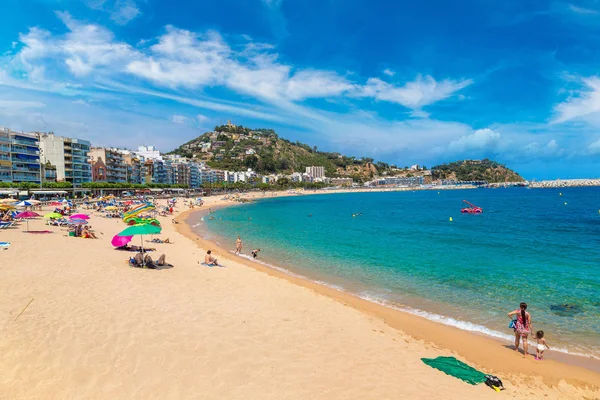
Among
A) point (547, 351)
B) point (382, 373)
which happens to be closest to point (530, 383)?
point (547, 351)

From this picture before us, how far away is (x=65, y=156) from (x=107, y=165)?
18088 mm

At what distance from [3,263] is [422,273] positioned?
18.7 meters

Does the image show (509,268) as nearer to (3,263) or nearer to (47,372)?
(47,372)

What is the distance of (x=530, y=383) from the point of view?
7656 mm

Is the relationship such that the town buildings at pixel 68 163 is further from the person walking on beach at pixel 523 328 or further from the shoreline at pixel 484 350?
the person walking on beach at pixel 523 328

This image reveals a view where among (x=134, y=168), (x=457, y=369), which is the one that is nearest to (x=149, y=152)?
(x=134, y=168)

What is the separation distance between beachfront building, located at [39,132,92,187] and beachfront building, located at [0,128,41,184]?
10.5 metres

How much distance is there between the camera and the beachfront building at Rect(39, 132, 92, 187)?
74062 mm

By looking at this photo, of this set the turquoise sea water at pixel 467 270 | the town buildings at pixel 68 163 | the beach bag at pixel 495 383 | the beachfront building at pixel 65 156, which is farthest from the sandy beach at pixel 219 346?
the beachfront building at pixel 65 156

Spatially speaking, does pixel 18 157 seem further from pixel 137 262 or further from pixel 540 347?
pixel 540 347

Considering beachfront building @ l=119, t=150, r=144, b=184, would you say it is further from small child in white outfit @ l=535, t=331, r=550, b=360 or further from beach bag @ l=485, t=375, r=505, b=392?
beach bag @ l=485, t=375, r=505, b=392

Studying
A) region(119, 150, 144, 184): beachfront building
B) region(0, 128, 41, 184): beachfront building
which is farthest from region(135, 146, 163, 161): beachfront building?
region(0, 128, 41, 184): beachfront building

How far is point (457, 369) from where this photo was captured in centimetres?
765

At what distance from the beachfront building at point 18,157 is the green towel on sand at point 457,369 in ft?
230
